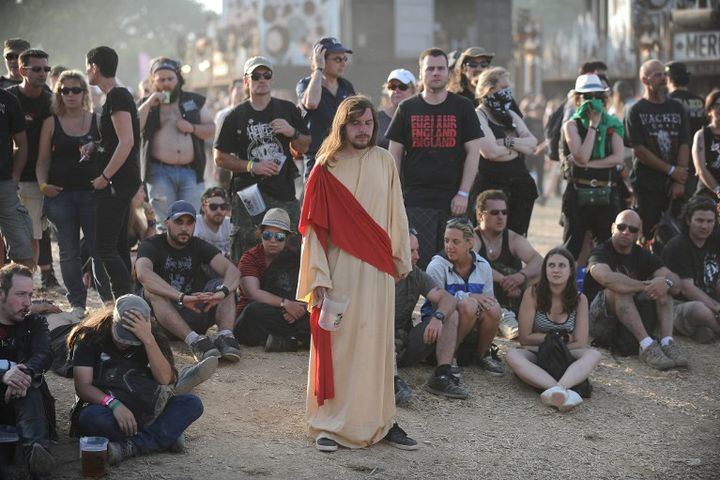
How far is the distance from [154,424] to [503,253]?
12.8ft

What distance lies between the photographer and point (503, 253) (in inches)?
366

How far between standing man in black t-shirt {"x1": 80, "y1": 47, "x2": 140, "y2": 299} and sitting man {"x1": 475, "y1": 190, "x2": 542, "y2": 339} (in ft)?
9.25

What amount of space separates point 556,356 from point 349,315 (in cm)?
223

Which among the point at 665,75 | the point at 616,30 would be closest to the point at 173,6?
the point at 616,30

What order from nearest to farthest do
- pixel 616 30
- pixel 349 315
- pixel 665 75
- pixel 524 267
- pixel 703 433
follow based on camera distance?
1. pixel 349 315
2. pixel 703 433
3. pixel 524 267
4. pixel 665 75
5. pixel 616 30

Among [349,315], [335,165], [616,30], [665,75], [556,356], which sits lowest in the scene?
[556,356]

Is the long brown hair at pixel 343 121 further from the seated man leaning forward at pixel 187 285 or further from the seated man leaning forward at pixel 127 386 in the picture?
the seated man leaning forward at pixel 187 285

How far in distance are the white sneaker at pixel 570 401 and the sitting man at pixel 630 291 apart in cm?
132

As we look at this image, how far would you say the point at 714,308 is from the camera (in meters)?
9.61

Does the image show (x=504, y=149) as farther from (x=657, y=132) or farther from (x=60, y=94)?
(x=60, y=94)

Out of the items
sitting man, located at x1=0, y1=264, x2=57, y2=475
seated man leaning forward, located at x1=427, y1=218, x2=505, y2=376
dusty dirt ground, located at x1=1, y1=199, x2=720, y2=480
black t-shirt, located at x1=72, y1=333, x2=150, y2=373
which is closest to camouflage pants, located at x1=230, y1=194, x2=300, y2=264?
dusty dirt ground, located at x1=1, y1=199, x2=720, y2=480

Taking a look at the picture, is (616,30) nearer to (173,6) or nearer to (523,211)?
(523,211)

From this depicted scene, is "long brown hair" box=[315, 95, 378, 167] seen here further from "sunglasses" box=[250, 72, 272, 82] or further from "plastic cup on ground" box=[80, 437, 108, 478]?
"sunglasses" box=[250, 72, 272, 82]

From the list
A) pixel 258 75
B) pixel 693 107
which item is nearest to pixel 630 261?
pixel 693 107
